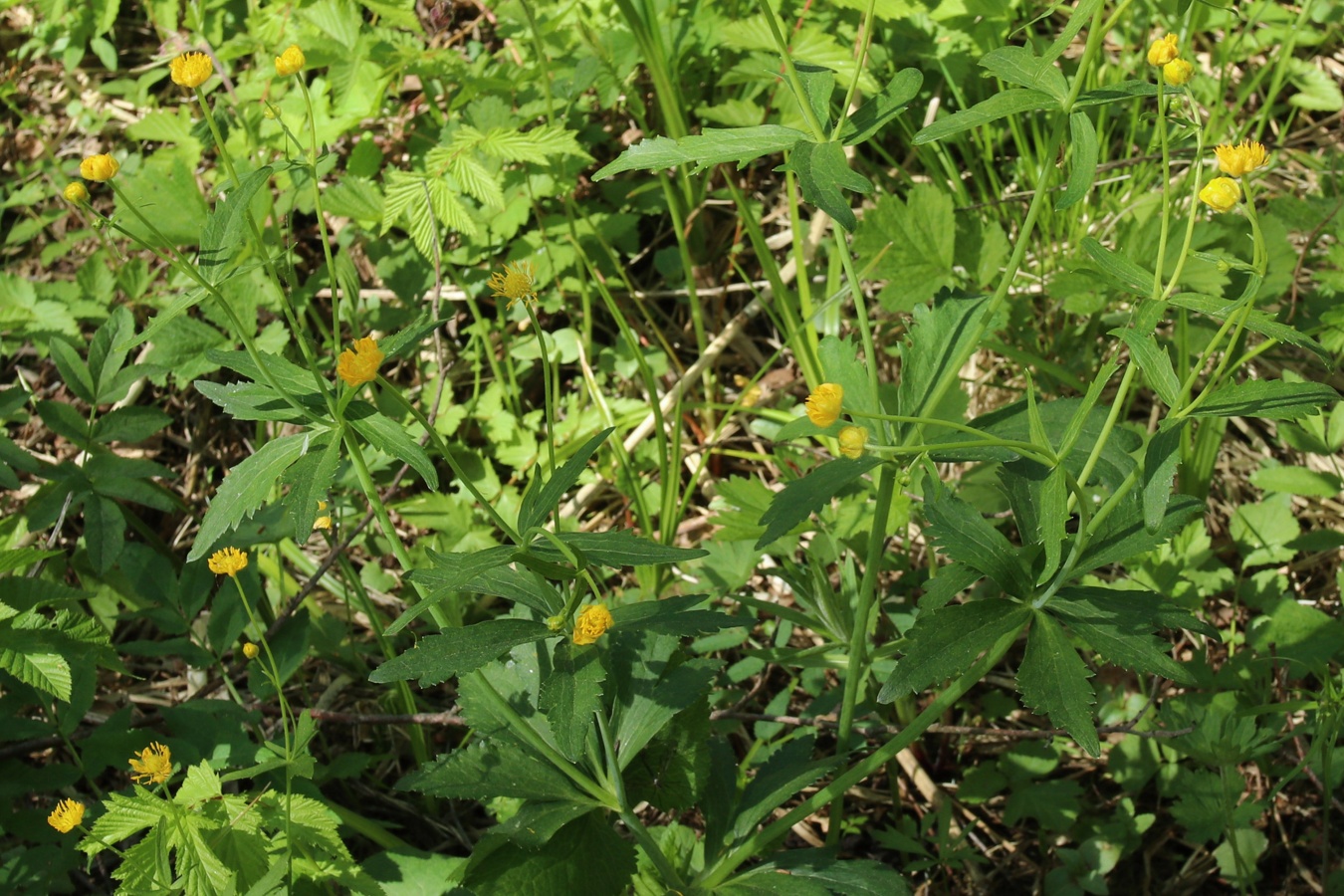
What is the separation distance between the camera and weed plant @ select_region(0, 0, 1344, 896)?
1.20m

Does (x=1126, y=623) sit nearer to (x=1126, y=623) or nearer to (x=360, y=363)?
(x=1126, y=623)

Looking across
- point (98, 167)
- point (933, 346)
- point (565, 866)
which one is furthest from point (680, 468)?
point (98, 167)

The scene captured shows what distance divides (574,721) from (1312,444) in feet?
5.29

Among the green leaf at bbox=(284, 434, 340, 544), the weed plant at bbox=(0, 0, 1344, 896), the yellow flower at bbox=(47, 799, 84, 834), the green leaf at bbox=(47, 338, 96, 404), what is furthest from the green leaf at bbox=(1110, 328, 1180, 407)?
the green leaf at bbox=(47, 338, 96, 404)

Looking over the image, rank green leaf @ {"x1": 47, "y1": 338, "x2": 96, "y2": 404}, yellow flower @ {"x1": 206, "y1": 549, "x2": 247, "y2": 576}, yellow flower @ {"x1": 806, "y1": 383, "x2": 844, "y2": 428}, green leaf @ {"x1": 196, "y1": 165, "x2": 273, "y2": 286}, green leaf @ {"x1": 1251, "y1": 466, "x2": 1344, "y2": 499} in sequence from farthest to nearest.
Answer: green leaf @ {"x1": 47, "y1": 338, "x2": 96, "y2": 404}
green leaf @ {"x1": 1251, "y1": 466, "x2": 1344, "y2": 499}
yellow flower @ {"x1": 206, "y1": 549, "x2": 247, "y2": 576}
green leaf @ {"x1": 196, "y1": 165, "x2": 273, "y2": 286}
yellow flower @ {"x1": 806, "y1": 383, "x2": 844, "y2": 428}

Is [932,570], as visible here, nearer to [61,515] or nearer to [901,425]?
[901,425]

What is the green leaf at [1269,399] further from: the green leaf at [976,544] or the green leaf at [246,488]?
the green leaf at [246,488]

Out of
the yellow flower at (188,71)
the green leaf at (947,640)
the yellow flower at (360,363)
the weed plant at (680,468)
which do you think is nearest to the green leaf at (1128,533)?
the weed plant at (680,468)

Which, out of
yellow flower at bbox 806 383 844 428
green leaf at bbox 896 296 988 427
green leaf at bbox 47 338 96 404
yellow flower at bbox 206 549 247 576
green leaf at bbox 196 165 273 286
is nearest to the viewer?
yellow flower at bbox 806 383 844 428

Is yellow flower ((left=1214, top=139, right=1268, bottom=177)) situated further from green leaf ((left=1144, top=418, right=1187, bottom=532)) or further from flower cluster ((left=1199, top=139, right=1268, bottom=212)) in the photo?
green leaf ((left=1144, top=418, right=1187, bottom=532))

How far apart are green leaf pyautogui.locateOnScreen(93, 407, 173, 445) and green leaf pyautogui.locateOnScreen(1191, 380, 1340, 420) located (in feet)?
6.23

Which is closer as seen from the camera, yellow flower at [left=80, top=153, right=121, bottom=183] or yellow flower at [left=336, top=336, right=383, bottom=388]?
yellow flower at [left=336, top=336, right=383, bottom=388]

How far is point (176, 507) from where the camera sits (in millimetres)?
2195

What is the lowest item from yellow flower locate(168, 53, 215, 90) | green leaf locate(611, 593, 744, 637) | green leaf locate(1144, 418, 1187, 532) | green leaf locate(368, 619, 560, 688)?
green leaf locate(611, 593, 744, 637)
